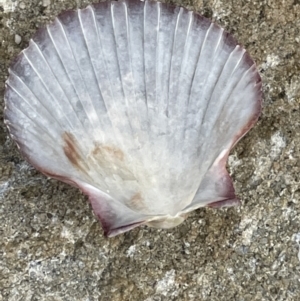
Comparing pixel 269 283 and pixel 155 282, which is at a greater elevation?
pixel 155 282

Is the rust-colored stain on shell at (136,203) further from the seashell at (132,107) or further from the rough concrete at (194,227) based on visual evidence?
the rough concrete at (194,227)

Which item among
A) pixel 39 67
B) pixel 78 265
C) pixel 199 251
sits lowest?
pixel 199 251

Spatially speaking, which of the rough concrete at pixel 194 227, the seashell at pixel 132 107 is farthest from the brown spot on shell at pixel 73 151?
the rough concrete at pixel 194 227

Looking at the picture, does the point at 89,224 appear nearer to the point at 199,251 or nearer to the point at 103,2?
the point at 199,251

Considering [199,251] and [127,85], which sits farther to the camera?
[199,251]

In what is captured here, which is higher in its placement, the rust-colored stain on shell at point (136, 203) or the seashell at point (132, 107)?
the seashell at point (132, 107)

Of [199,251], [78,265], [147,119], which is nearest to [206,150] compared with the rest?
[147,119]
